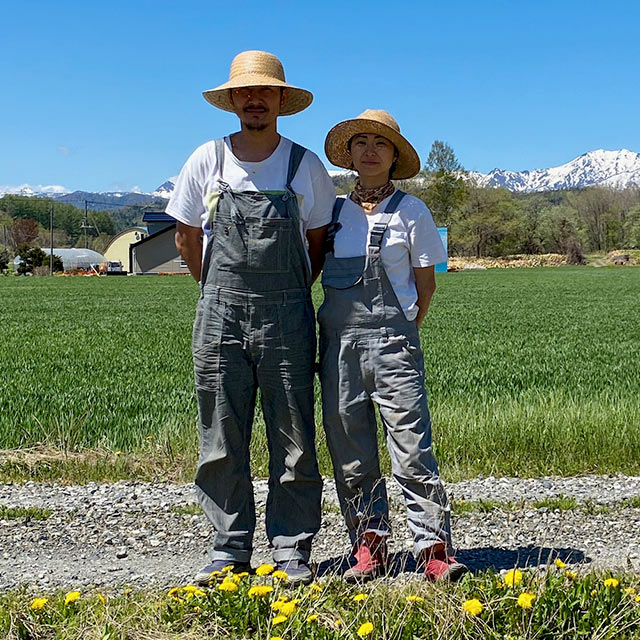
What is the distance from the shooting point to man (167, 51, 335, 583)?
3902mm

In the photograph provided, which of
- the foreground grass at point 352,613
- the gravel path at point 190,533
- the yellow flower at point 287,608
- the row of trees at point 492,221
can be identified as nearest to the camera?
the yellow flower at point 287,608

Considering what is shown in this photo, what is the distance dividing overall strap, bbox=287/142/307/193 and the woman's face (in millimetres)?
280

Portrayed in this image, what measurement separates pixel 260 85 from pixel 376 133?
1.99ft

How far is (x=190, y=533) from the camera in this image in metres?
4.72

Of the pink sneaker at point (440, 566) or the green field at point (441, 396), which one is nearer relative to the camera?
the pink sneaker at point (440, 566)

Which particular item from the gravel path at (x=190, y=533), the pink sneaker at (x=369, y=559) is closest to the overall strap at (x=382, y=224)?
the pink sneaker at (x=369, y=559)

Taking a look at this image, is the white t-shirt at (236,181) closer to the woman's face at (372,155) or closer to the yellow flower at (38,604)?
the woman's face at (372,155)

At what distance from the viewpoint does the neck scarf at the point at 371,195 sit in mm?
4016

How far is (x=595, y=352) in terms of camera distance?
15031 mm

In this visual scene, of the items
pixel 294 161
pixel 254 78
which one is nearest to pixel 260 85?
pixel 254 78

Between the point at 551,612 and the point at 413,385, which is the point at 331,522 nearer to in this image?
the point at 413,385

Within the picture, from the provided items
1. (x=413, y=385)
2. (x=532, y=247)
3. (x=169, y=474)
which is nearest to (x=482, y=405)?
(x=169, y=474)

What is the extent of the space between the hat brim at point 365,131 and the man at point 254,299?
0.25 metres

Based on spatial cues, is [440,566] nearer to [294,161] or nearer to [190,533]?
[190,533]
